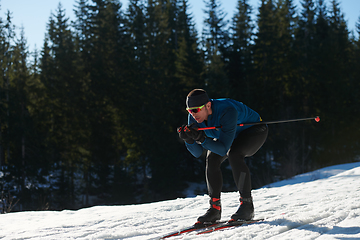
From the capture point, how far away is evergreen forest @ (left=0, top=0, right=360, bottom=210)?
2006 centimetres

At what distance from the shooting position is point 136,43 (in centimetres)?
2447

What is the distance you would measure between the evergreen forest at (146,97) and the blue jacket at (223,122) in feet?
49.7

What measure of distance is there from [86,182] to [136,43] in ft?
37.2

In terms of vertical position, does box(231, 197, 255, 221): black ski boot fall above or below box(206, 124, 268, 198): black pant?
below

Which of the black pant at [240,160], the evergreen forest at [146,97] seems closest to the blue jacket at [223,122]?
the black pant at [240,160]

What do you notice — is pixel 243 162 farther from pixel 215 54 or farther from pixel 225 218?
pixel 215 54

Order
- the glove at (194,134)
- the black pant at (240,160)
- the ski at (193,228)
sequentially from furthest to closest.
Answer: the black pant at (240,160) → the ski at (193,228) → the glove at (194,134)

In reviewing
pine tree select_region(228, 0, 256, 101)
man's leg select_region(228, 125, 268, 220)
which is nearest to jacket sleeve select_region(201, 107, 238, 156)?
man's leg select_region(228, 125, 268, 220)

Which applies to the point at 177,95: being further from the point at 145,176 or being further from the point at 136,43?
the point at 145,176

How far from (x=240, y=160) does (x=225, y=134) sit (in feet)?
1.21

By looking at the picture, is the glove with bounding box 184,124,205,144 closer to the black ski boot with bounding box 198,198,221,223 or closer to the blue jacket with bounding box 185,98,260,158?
the blue jacket with bounding box 185,98,260,158

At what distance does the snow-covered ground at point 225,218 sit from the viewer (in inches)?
102

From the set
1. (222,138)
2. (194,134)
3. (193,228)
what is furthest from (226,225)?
(194,134)

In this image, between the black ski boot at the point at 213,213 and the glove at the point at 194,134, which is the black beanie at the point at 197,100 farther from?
the black ski boot at the point at 213,213
